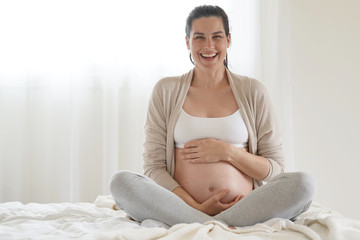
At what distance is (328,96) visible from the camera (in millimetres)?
3123

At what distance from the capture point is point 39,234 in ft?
4.94

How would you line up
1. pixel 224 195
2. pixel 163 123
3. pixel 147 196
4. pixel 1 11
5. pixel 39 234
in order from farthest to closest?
1. pixel 1 11
2. pixel 163 123
3. pixel 224 195
4. pixel 147 196
5. pixel 39 234

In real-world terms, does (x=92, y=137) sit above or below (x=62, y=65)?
below

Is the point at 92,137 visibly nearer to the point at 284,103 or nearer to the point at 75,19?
the point at 75,19

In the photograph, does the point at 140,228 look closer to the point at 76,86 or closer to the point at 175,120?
the point at 175,120

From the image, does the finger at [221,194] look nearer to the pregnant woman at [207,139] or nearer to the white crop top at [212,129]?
the pregnant woman at [207,139]

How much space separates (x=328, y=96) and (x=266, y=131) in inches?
49.2

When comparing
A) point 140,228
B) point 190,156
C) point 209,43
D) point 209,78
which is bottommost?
point 140,228

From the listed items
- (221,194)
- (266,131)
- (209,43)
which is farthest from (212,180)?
(209,43)

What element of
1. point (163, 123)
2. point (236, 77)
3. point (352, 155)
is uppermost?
point (236, 77)

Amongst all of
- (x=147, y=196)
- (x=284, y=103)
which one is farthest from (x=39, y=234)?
(x=284, y=103)

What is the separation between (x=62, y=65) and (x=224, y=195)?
153 cm

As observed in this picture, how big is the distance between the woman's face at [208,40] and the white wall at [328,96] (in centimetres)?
123

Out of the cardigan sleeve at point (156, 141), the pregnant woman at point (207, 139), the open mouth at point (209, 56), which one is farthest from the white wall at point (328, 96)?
the cardigan sleeve at point (156, 141)
